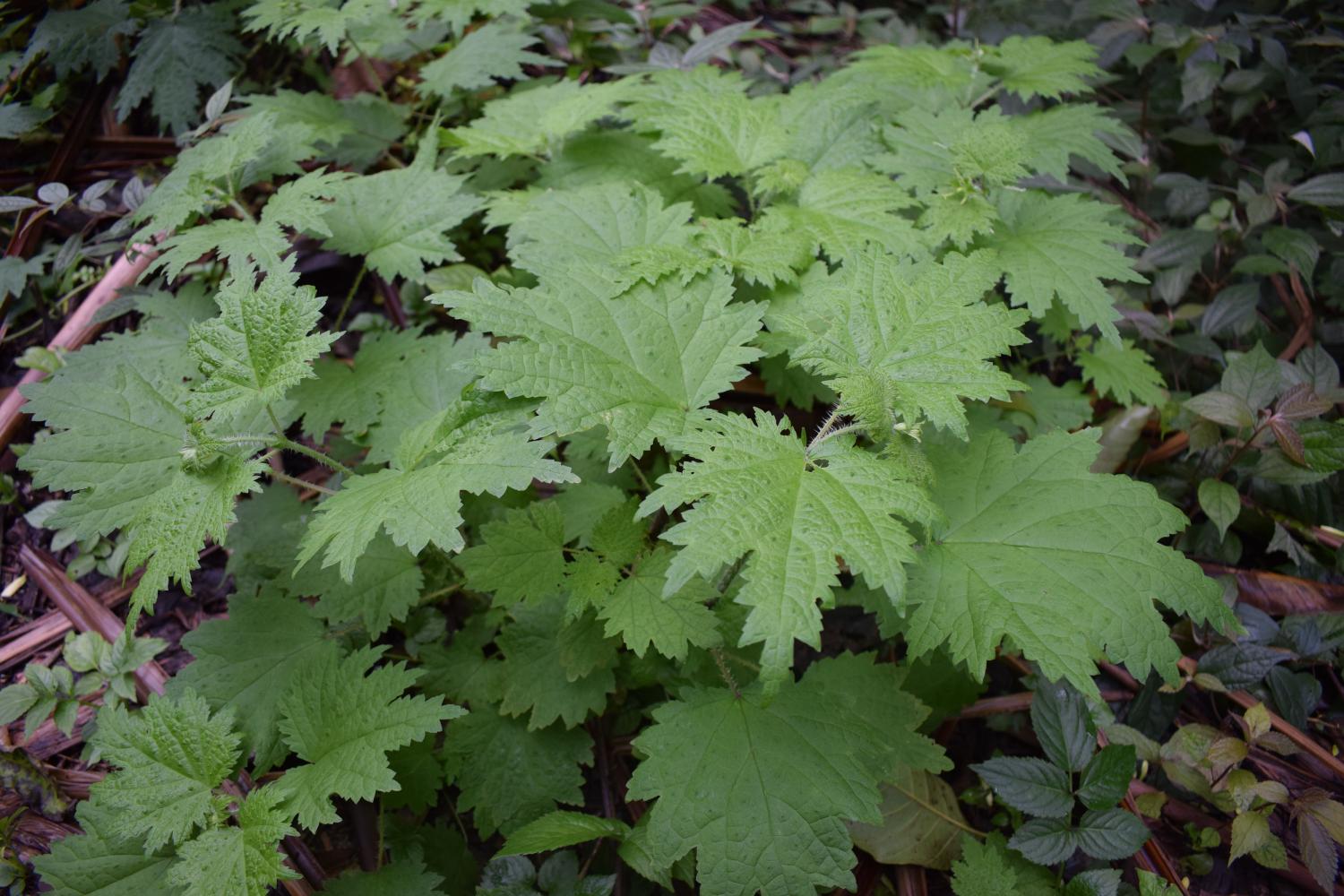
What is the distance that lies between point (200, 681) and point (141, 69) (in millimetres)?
2454

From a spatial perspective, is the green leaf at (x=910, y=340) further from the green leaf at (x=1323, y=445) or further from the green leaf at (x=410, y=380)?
the green leaf at (x=1323, y=445)

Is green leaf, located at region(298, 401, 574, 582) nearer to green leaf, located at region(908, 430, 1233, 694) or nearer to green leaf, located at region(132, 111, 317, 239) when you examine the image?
green leaf, located at region(908, 430, 1233, 694)

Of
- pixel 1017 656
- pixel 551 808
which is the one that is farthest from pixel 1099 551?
pixel 551 808

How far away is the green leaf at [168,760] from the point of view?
5.70ft

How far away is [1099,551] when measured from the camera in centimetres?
178

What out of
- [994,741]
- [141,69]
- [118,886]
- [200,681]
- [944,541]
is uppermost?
[141,69]

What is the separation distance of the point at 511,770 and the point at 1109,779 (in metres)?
1.48

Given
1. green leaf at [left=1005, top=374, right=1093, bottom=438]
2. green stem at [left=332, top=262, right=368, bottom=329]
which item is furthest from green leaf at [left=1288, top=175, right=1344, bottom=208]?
green stem at [left=332, top=262, right=368, bottom=329]

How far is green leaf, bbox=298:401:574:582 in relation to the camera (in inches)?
63.3

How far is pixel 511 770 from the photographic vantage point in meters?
2.01

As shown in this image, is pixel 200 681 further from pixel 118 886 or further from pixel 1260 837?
pixel 1260 837

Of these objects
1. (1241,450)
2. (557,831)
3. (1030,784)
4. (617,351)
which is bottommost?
(1030,784)

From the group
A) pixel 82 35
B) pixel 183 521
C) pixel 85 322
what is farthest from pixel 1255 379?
pixel 82 35

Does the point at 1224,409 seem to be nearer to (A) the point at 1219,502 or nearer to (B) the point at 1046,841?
(A) the point at 1219,502
